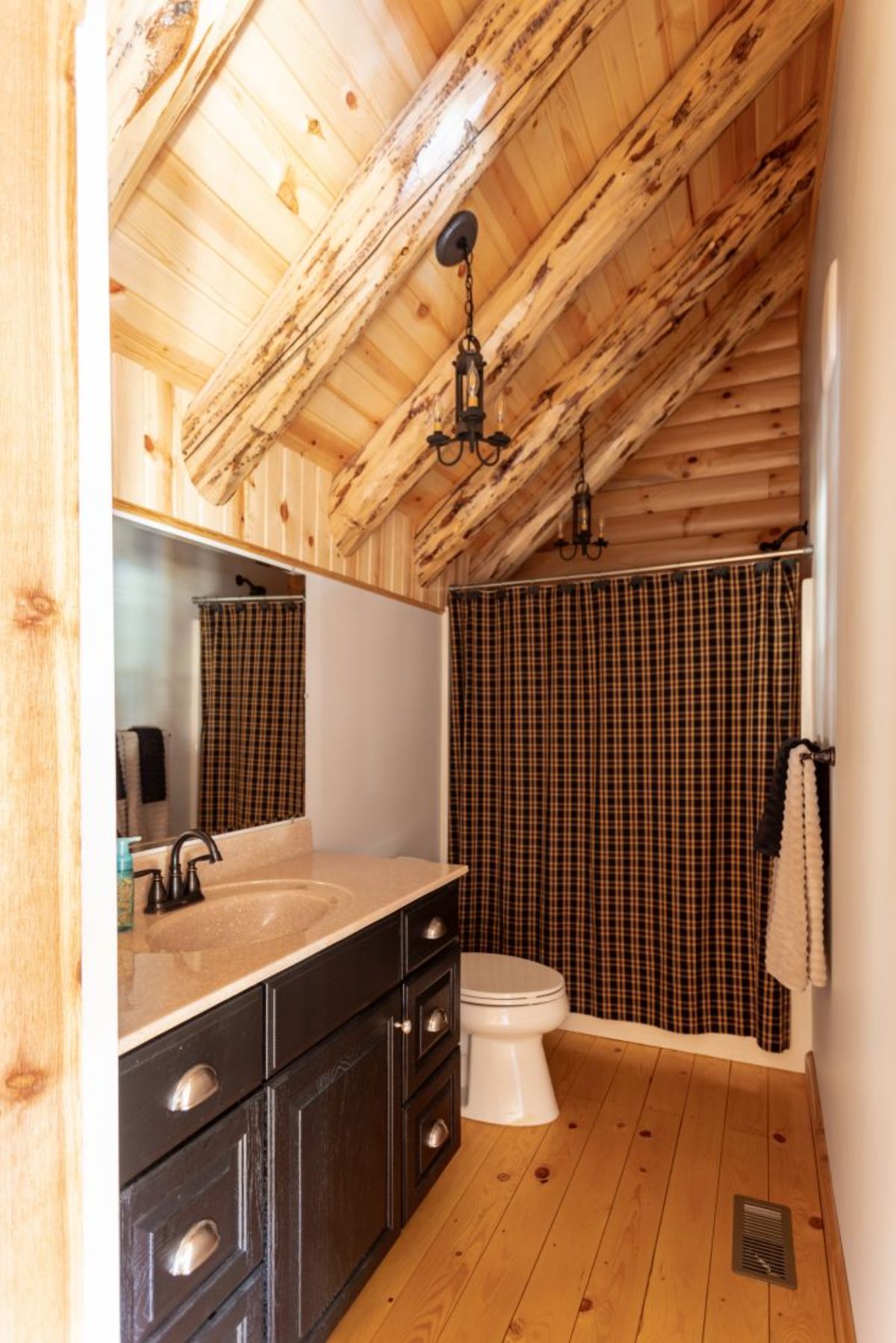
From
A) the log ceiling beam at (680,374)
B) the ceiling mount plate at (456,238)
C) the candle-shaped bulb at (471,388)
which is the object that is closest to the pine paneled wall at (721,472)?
the log ceiling beam at (680,374)

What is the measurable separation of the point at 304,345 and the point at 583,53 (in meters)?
0.95

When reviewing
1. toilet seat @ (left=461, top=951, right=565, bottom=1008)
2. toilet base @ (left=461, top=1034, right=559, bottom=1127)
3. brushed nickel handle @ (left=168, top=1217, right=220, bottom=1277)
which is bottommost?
toilet base @ (left=461, top=1034, right=559, bottom=1127)

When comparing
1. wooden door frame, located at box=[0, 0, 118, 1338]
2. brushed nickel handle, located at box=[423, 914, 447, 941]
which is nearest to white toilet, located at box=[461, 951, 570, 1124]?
brushed nickel handle, located at box=[423, 914, 447, 941]

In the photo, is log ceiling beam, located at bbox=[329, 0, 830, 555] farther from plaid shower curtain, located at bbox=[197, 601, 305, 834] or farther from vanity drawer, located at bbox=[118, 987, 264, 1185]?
vanity drawer, located at bbox=[118, 987, 264, 1185]

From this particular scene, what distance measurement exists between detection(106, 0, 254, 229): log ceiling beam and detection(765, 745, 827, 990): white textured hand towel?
6.76ft

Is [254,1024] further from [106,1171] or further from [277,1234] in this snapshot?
[106,1171]

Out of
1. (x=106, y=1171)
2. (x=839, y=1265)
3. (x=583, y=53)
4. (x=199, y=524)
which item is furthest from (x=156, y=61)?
(x=839, y=1265)

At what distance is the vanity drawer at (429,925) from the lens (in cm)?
180

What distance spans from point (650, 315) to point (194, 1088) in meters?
2.51

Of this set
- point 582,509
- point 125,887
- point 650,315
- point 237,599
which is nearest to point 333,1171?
point 125,887

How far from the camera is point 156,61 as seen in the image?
3.82 feet

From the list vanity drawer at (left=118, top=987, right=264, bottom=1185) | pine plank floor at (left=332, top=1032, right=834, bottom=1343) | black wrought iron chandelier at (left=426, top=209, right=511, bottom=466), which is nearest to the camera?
vanity drawer at (left=118, top=987, right=264, bottom=1185)

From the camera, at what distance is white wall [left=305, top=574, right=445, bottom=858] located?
2377 mm

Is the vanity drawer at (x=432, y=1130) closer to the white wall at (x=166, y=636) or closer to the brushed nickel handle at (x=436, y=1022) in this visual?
the brushed nickel handle at (x=436, y=1022)
